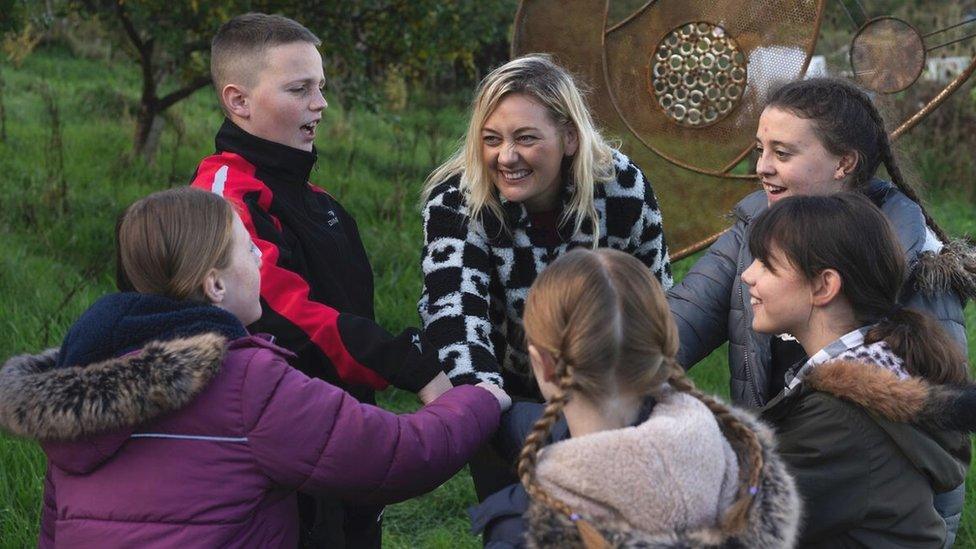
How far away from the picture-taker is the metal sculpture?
13.1ft

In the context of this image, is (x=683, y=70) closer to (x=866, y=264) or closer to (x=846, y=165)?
(x=846, y=165)

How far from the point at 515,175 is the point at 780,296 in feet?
2.62

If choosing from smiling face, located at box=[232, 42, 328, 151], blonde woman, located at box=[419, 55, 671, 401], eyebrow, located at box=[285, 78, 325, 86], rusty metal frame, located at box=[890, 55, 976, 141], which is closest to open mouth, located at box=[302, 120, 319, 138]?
smiling face, located at box=[232, 42, 328, 151]

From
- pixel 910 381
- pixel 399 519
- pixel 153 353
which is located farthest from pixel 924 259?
pixel 399 519

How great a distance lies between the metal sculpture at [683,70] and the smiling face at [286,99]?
3.07 feet

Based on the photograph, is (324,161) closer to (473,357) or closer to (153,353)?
(473,357)

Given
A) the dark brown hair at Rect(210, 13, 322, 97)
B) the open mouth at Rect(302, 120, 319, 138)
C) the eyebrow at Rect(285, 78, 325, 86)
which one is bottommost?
the open mouth at Rect(302, 120, 319, 138)

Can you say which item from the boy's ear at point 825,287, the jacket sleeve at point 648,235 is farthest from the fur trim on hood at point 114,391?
the jacket sleeve at point 648,235

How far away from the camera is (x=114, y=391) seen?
215 centimetres

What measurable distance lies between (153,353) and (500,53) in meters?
10.5

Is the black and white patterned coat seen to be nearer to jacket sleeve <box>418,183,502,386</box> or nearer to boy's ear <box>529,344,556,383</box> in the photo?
jacket sleeve <box>418,183,502,386</box>

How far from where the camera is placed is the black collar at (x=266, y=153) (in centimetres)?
313

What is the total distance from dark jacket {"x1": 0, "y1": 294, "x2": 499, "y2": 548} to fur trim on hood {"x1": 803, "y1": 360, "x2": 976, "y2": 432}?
3.00 feet

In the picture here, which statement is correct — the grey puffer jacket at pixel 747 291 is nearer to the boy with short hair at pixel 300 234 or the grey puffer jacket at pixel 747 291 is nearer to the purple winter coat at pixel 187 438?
the boy with short hair at pixel 300 234
